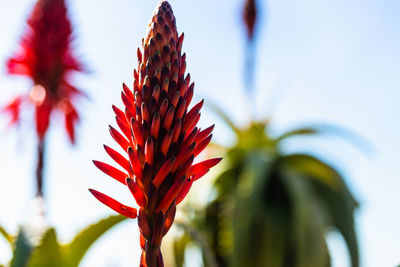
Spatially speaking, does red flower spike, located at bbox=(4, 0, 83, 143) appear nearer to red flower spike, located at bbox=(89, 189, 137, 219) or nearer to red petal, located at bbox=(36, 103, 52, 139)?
red petal, located at bbox=(36, 103, 52, 139)

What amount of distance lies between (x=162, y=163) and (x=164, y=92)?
8cm

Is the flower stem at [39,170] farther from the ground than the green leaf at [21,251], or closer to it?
farther from the ground

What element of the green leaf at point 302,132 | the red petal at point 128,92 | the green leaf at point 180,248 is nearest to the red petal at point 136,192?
the red petal at point 128,92

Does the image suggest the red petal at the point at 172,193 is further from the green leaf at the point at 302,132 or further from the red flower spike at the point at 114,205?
the green leaf at the point at 302,132

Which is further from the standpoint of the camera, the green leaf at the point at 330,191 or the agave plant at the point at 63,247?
the green leaf at the point at 330,191

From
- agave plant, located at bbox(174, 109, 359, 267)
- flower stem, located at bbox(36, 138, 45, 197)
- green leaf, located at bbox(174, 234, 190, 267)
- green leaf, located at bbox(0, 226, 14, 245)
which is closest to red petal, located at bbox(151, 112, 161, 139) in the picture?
green leaf, located at bbox(0, 226, 14, 245)

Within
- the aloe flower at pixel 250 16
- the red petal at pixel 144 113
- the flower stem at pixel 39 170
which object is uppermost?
the aloe flower at pixel 250 16

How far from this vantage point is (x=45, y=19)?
10.2 ft

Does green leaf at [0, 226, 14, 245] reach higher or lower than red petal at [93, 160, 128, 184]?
higher

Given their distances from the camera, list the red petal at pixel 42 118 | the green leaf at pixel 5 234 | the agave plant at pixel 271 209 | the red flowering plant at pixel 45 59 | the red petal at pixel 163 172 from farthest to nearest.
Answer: the agave plant at pixel 271 209, the red flowering plant at pixel 45 59, the red petal at pixel 42 118, the green leaf at pixel 5 234, the red petal at pixel 163 172

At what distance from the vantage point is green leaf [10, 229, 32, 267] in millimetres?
1024

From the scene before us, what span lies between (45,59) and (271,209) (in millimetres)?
3204

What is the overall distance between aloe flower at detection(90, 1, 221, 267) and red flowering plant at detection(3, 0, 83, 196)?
2489mm

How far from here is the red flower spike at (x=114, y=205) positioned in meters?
0.50
